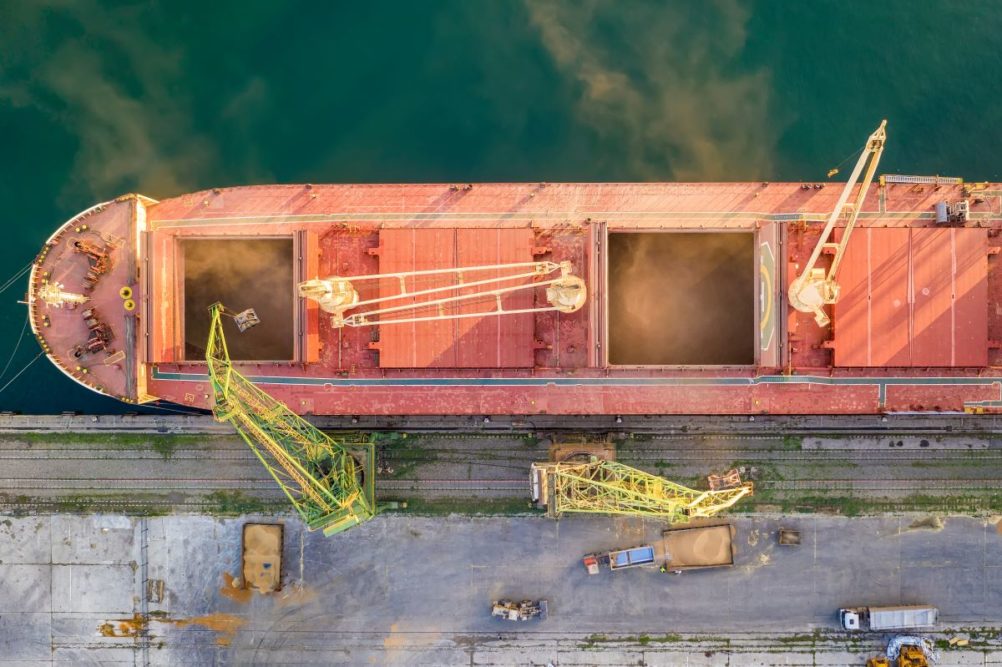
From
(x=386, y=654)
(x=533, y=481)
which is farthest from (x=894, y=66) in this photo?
(x=386, y=654)

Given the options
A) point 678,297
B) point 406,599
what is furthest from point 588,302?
point 406,599

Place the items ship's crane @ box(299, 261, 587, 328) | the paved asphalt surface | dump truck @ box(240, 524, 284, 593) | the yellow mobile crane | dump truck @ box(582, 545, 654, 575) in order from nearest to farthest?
the yellow mobile crane
ship's crane @ box(299, 261, 587, 328)
dump truck @ box(582, 545, 654, 575)
dump truck @ box(240, 524, 284, 593)
the paved asphalt surface

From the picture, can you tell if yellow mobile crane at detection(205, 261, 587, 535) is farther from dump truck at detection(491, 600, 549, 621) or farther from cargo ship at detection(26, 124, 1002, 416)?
dump truck at detection(491, 600, 549, 621)

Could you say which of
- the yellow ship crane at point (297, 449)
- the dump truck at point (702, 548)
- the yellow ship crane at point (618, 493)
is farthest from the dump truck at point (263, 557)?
the dump truck at point (702, 548)

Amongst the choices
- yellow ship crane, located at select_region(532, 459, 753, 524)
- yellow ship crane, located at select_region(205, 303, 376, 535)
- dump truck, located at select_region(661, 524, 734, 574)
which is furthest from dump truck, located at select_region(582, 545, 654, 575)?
yellow ship crane, located at select_region(205, 303, 376, 535)

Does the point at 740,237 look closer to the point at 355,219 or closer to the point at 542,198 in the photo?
the point at 542,198

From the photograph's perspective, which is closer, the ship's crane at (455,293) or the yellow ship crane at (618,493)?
the ship's crane at (455,293)

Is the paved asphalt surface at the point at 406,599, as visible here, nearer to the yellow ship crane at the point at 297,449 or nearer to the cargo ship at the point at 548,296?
the yellow ship crane at the point at 297,449
